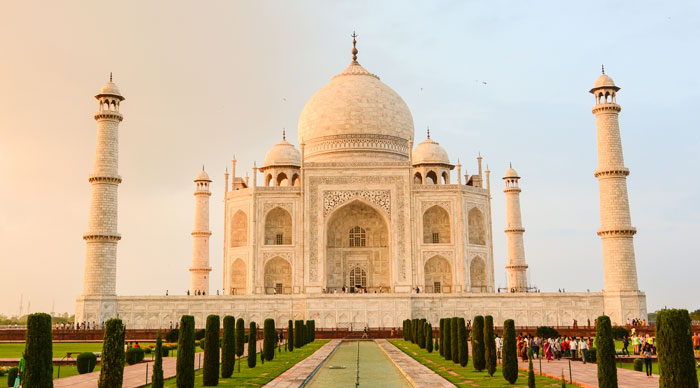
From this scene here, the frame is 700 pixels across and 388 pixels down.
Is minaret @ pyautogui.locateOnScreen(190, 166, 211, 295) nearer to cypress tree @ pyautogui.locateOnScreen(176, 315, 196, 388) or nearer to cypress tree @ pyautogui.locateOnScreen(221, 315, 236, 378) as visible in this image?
cypress tree @ pyautogui.locateOnScreen(221, 315, 236, 378)

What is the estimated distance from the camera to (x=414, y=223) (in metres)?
29.7

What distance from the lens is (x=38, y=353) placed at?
317 inches

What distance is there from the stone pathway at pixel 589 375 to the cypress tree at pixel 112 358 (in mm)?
6727

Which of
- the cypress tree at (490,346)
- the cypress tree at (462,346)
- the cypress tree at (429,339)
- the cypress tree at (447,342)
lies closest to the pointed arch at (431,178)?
the cypress tree at (429,339)

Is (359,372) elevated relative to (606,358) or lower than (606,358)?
lower

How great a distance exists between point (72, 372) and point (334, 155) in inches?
815

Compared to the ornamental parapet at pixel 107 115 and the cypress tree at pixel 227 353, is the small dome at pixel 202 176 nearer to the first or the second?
the ornamental parapet at pixel 107 115

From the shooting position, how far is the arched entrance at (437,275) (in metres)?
30.2

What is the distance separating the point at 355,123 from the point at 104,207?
40.8 feet

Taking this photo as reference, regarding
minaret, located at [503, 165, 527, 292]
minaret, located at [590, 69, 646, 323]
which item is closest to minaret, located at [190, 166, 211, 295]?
minaret, located at [503, 165, 527, 292]

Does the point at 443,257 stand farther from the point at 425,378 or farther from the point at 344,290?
the point at 425,378

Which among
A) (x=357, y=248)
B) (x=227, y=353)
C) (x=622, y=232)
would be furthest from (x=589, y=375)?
(x=357, y=248)

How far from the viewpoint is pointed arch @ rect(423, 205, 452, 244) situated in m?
30.9

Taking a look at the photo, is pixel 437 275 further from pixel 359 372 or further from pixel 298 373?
pixel 298 373
